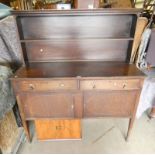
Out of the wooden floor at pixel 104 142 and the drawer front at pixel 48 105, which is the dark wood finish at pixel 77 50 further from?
the wooden floor at pixel 104 142

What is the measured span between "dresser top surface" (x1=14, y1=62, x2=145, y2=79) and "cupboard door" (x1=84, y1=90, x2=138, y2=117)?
168 mm

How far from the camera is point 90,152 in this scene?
5.05 feet

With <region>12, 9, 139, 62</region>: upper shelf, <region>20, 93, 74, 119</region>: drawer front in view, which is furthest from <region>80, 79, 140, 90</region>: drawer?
<region>12, 9, 139, 62</region>: upper shelf

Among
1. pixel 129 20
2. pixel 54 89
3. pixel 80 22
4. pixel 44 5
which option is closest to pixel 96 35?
pixel 80 22

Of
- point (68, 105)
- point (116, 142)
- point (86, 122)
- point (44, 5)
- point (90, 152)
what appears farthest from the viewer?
point (44, 5)

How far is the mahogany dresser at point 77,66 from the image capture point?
1290mm

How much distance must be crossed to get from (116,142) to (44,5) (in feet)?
7.75

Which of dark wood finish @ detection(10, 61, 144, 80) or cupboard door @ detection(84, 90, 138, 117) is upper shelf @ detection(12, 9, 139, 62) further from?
cupboard door @ detection(84, 90, 138, 117)

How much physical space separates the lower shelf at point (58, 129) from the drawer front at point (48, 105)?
0.13 m

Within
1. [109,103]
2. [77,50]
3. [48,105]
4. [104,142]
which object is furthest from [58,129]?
[77,50]

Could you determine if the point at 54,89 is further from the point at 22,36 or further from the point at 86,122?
the point at 86,122

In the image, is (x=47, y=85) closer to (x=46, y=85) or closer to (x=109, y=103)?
(x=46, y=85)

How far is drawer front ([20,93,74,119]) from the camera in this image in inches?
53.4

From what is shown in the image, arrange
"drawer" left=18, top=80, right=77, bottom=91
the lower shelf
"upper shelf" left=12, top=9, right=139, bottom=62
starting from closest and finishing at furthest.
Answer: "drawer" left=18, top=80, right=77, bottom=91, "upper shelf" left=12, top=9, right=139, bottom=62, the lower shelf
